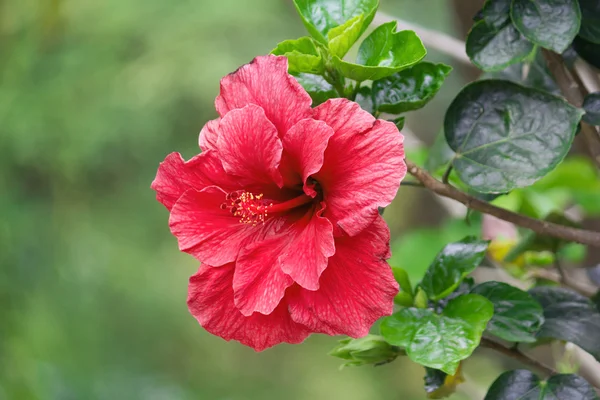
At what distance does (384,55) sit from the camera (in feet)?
1.95

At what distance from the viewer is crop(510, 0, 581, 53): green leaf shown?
1.93 ft

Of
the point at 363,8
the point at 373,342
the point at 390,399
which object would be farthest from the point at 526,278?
the point at 390,399

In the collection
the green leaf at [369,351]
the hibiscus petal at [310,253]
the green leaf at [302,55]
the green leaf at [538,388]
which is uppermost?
the green leaf at [302,55]

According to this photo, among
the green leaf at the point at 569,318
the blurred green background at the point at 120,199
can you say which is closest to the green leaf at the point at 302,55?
the green leaf at the point at 569,318

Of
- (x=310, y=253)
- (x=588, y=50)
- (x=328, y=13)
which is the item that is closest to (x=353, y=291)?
(x=310, y=253)

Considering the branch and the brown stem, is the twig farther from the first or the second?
the brown stem

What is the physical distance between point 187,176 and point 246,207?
2.4 inches

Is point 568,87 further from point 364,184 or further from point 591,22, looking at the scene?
point 364,184

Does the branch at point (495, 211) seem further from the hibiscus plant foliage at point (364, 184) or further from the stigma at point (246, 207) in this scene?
the stigma at point (246, 207)

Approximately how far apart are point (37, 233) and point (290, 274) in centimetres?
202

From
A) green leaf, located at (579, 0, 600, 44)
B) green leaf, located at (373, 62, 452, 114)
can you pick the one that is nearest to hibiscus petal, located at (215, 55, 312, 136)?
green leaf, located at (373, 62, 452, 114)

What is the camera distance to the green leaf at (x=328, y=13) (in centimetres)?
61

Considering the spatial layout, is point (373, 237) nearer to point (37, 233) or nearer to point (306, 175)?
point (306, 175)

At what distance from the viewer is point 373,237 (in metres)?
0.52
